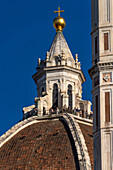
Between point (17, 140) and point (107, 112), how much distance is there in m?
47.4

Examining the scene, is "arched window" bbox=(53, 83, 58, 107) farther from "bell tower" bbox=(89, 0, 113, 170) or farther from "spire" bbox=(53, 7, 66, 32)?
"bell tower" bbox=(89, 0, 113, 170)

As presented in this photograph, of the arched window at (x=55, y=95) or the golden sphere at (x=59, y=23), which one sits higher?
the golden sphere at (x=59, y=23)

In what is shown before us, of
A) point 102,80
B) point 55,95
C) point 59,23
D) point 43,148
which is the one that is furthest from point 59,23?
point 102,80

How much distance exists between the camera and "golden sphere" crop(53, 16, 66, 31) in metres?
80.1

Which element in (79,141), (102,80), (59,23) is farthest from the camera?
(59,23)

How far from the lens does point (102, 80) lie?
2516cm

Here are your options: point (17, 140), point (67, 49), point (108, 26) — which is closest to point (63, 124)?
point (17, 140)

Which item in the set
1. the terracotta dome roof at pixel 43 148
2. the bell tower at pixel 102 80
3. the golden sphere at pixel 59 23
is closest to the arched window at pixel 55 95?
the terracotta dome roof at pixel 43 148

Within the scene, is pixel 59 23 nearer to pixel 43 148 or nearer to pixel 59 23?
pixel 59 23

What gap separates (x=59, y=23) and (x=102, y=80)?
55.7 m

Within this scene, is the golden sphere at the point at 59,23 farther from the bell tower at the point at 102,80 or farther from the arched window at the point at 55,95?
the bell tower at the point at 102,80

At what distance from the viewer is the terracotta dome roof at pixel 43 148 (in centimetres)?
6694

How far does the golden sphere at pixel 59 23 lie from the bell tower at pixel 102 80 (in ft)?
177

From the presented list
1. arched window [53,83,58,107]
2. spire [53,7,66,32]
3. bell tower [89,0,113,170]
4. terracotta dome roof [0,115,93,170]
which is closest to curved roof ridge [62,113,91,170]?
terracotta dome roof [0,115,93,170]
